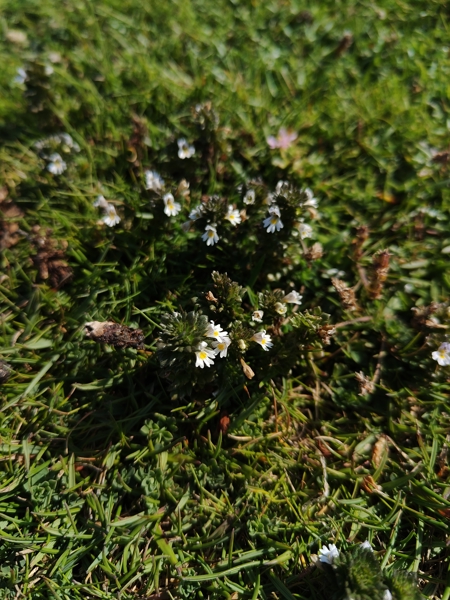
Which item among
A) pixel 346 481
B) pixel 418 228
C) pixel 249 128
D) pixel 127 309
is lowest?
pixel 346 481

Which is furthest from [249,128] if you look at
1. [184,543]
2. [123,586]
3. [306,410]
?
[123,586]

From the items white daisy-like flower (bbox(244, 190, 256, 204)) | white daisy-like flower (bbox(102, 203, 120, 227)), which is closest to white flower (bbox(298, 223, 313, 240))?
white daisy-like flower (bbox(244, 190, 256, 204))

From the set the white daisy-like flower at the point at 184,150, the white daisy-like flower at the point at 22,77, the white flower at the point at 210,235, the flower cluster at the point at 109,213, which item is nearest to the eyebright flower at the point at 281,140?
the white daisy-like flower at the point at 184,150

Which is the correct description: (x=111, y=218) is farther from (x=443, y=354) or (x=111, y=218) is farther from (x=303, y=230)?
(x=443, y=354)

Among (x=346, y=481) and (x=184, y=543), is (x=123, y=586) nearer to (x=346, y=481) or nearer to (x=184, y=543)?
(x=184, y=543)

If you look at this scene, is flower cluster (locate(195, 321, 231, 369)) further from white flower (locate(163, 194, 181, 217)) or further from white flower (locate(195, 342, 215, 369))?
white flower (locate(163, 194, 181, 217))

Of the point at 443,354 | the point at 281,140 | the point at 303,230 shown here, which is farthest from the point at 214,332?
the point at 281,140
